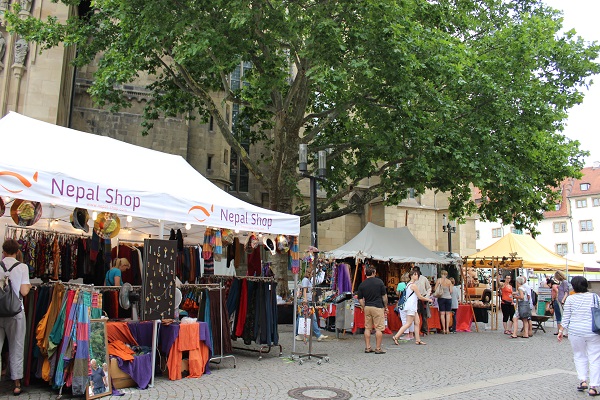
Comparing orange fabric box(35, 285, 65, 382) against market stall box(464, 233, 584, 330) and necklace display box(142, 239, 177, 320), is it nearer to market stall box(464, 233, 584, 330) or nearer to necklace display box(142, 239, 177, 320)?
necklace display box(142, 239, 177, 320)

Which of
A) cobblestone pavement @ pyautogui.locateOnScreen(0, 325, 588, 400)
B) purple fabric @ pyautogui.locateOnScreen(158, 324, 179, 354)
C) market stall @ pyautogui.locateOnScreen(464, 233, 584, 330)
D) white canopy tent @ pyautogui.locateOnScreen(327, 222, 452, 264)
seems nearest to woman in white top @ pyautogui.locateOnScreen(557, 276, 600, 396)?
cobblestone pavement @ pyautogui.locateOnScreen(0, 325, 588, 400)

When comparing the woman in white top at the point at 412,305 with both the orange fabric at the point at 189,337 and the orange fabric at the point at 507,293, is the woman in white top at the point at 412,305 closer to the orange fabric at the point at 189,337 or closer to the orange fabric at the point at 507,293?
the orange fabric at the point at 507,293

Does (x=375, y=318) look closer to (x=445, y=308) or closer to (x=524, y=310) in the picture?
(x=445, y=308)

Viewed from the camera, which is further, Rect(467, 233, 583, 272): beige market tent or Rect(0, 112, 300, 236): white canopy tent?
Rect(467, 233, 583, 272): beige market tent

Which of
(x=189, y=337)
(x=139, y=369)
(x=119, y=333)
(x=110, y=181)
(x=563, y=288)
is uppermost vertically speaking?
(x=110, y=181)

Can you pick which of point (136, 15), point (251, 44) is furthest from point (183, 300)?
point (136, 15)

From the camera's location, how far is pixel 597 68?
55.5ft

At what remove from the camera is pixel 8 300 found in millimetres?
6484

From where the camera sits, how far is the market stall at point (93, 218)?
22.4 feet

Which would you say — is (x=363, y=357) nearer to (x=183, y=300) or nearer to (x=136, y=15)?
(x=183, y=300)

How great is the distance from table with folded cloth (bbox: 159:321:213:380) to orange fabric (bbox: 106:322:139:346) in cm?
54

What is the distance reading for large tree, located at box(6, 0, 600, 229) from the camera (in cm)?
1402

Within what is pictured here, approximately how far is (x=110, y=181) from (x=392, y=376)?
5.65m

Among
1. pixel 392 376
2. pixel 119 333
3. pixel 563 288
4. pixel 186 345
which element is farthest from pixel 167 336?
pixel 563 288
